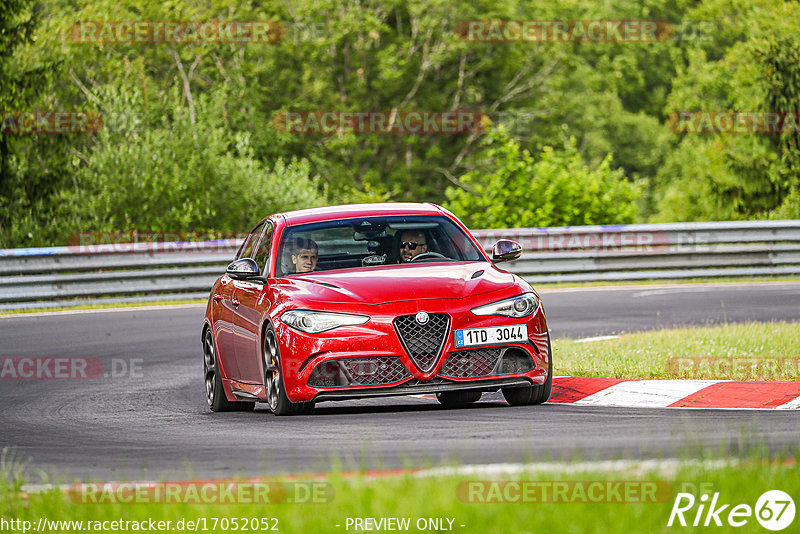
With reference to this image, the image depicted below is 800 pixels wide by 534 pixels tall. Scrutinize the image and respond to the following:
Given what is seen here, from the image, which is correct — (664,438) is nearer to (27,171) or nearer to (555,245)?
(555,245)

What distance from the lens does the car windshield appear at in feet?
33.4

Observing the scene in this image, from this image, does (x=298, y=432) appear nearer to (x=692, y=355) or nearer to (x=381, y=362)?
(x=381, y=362)

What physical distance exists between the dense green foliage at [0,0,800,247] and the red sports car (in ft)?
61.8

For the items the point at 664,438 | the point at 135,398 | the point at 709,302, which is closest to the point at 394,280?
the point at 664,438

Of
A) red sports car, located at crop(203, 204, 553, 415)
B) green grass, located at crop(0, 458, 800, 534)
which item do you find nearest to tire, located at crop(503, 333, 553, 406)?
red sports car, located at crop(203, 204, 553, 415)

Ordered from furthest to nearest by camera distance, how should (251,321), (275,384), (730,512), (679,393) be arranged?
(251,321)
(679,393)
(275,384)
(730,512)

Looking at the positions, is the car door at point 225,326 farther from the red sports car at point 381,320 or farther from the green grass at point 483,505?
the green grass at point 483,505

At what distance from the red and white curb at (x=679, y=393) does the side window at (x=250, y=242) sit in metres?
2.79

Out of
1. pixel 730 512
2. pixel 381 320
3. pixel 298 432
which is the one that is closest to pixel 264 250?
pixel 381 320

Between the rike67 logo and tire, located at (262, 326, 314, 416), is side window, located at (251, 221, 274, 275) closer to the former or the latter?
tire, located at (262, 326, 314, 416)

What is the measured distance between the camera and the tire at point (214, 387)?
10914 mm

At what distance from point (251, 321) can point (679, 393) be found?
10.4ft

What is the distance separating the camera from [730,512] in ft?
16.4

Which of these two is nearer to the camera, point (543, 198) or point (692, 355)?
point (692, 355)
